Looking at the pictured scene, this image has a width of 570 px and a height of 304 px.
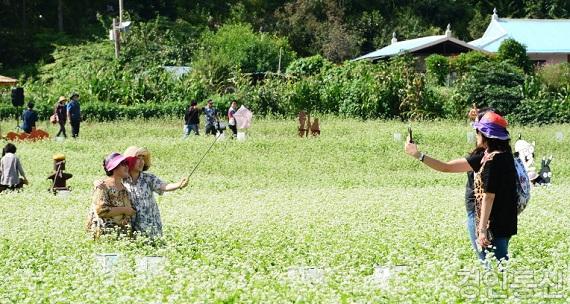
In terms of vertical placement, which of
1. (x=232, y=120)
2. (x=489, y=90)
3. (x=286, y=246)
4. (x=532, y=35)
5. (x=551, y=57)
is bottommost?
(x=232, y=120)

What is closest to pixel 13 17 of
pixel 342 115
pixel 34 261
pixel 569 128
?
pixel 342 115

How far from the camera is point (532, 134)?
33.1 meters

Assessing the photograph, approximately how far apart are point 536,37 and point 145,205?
5050 centimetres

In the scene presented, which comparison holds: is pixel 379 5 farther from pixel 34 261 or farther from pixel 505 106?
pixel 34 261

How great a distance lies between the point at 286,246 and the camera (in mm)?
11109

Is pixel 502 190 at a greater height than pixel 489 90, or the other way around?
pixel 502 190

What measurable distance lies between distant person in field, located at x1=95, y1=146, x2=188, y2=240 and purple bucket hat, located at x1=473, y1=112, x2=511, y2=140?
3.52 m

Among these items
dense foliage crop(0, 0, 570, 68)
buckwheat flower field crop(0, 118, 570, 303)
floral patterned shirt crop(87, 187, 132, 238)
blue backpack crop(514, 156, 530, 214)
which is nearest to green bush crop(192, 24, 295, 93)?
dense foliage crop(0, 0, 570, 68)

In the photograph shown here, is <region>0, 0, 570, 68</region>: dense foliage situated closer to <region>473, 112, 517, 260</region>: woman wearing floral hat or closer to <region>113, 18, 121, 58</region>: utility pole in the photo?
<region>113, 18, 121, 58</region>: utility pole

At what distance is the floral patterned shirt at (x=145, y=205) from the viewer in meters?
11.6

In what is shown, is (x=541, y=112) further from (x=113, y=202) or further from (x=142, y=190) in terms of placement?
(x=113, y=202)

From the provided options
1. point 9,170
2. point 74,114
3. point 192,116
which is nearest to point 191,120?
point 192,116

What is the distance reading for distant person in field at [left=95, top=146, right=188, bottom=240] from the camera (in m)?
11.5

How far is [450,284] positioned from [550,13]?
65.3 m
